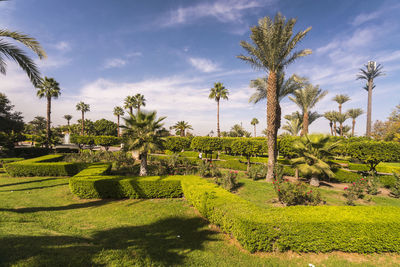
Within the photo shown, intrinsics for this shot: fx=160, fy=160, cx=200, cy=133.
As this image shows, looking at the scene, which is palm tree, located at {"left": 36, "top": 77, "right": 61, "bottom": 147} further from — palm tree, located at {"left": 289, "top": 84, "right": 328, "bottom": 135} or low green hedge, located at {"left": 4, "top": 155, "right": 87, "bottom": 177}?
palm tree, located at {"left": 289, "top": 84, "right": 328, "bottom": 135}

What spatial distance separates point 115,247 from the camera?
450cm

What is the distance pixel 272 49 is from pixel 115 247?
52.5 feet

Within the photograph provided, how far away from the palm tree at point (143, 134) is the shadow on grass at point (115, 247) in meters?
7.01

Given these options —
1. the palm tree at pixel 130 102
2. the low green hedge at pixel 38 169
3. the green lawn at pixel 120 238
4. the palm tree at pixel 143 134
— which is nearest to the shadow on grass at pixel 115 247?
the green lawn at pixel 120 238

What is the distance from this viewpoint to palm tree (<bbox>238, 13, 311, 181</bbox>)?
13.0 meters

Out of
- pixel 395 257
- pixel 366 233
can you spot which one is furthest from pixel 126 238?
pixel 395 257

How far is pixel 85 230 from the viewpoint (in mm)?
5723

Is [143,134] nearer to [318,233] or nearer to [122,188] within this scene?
[122,188]

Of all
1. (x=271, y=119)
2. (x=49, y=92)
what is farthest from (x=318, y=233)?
(x=49, y=92)

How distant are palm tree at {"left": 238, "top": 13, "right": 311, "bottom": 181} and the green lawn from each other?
9.57 meters

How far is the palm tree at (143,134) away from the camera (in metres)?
12.5

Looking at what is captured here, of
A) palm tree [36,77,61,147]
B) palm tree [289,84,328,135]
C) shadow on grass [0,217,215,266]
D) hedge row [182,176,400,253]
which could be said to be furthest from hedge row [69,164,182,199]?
palm tree [36,77,61,147]

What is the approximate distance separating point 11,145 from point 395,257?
39.7m

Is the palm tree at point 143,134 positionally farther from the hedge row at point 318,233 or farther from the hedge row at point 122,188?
the hedge row at point 318,233
